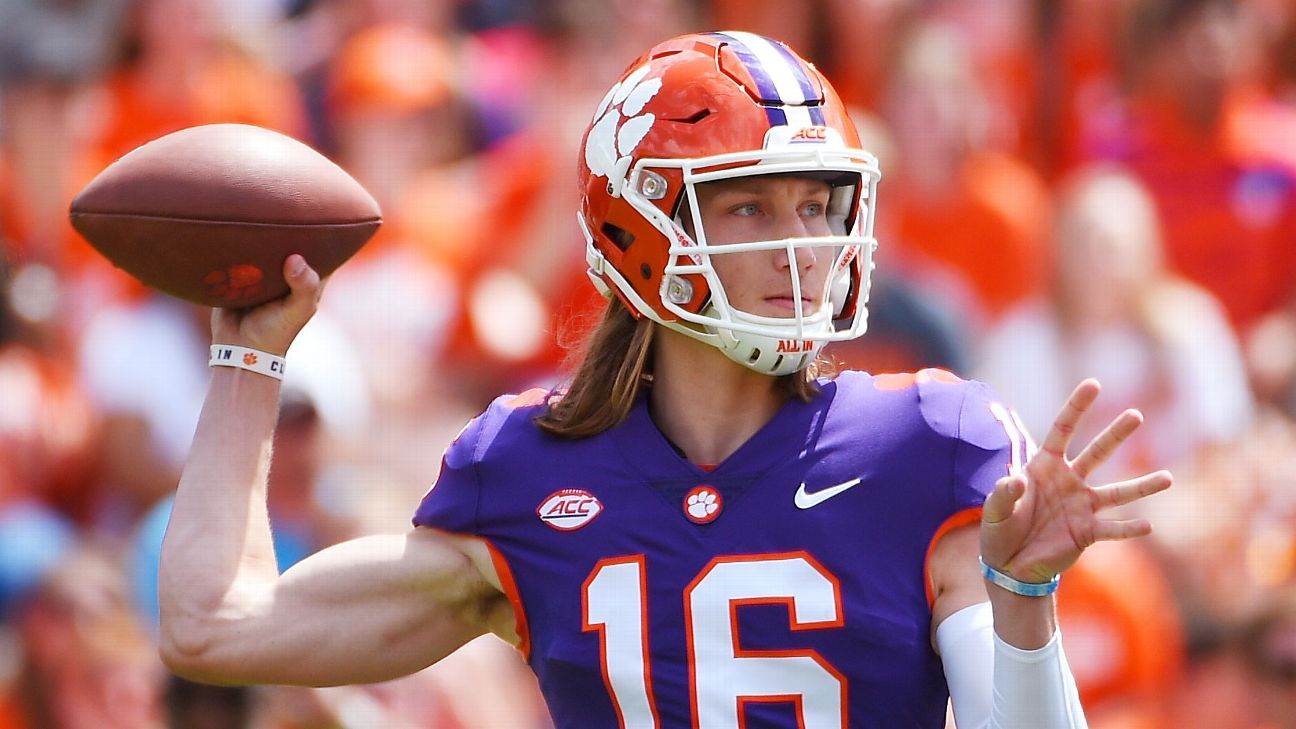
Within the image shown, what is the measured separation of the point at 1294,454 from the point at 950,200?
129 centimetres

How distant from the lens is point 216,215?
8.38 feet

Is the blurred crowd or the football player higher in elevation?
the football player

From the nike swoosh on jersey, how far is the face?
241 millimetres

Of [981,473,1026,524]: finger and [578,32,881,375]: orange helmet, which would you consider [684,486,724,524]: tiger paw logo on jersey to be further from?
[981,473,1026,524]: finger

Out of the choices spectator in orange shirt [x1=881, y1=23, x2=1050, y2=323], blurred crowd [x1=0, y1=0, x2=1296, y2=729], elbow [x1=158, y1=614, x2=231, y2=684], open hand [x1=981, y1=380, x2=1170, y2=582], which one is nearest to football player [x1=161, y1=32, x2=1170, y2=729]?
elbow [x1=158, y1=614, x2=231, y2=684]

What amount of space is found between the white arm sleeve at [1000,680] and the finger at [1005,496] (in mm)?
171

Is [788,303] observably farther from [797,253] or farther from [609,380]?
[609,380]

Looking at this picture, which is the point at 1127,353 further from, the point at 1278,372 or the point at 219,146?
the point at 219,146

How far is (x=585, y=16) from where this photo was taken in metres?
5.87

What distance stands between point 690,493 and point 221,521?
673 millimetres

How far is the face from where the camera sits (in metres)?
2.46

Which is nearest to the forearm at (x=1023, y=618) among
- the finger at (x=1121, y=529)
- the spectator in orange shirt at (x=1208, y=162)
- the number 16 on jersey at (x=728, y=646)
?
the finger at (x=1121, y=529)

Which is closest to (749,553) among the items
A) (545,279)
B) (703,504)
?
(703,504)

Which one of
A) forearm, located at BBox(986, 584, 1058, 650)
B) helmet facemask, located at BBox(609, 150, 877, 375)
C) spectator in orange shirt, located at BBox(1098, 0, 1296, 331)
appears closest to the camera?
forearm, located at BBox(986, 584, 1058, 650)
